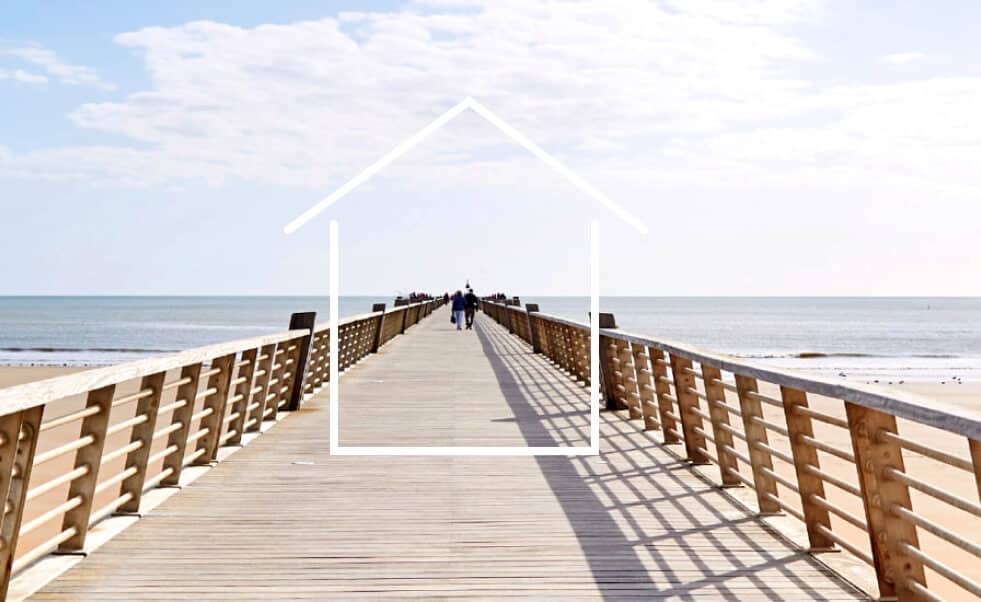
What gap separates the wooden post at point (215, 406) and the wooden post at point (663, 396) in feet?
11.3

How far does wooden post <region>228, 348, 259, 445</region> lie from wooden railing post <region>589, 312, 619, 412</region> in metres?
4.36

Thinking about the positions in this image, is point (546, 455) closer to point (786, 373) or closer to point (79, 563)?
point (786, 373)

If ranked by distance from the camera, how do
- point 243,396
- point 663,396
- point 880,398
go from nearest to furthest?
point 880,398 → point 243,396 → point 663,396

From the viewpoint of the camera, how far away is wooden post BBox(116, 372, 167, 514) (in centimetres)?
573

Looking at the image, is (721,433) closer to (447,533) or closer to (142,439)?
(447,533)

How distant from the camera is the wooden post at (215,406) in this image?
7.50 metres

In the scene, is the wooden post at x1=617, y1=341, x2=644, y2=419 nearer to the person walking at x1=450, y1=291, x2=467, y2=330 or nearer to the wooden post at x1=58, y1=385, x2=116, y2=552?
the wooden post at x1=58, y1=385, x2=116, y2=552

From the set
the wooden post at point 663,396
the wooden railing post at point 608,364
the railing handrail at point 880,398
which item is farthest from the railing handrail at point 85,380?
the wooden railing post at point 608,364

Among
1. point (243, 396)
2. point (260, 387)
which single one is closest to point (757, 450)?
point (243, 396)

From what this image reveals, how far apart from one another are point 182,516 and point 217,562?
1111 mm

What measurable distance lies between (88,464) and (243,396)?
3753 millimetres

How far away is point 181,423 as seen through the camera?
6.64 metres

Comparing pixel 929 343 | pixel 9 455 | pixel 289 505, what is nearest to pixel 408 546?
pixel 289 505

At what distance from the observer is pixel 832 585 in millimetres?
4535
